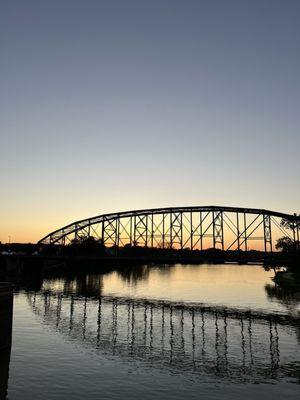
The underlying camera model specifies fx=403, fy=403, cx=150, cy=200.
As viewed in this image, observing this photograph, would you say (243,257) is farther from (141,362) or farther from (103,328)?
(141,362)

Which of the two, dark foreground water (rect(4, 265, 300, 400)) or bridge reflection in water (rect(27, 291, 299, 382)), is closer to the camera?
dark foreground water (rect(4, 265, 300, 400))

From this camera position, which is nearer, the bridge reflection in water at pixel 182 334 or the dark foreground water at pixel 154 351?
the dark foreground water at pixel 154 351

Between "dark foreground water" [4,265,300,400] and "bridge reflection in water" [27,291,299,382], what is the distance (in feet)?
0.30

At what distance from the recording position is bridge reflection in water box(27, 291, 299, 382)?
30.9 m

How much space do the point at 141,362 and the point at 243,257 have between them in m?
54.5

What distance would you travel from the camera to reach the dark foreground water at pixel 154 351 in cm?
2511

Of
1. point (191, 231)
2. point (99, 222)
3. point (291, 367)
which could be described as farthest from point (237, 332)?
point (99, 222)

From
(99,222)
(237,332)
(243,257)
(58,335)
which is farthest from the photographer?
(99,222)

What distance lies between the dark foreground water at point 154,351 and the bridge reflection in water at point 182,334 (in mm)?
91

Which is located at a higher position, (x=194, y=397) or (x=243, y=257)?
(x=243, y=257)

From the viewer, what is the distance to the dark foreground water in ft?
82.4

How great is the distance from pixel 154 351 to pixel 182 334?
8132 millimetres

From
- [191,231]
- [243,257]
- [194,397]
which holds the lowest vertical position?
[194,397]

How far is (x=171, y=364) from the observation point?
31.2m
